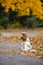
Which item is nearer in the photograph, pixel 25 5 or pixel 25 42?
pixel 25 5

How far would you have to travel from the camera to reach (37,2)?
219 inches

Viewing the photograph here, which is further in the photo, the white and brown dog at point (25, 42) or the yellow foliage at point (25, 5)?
the white and brown dog at point (25, 42)

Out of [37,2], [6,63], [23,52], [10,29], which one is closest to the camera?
[37,2]

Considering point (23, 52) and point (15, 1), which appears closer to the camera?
point (15, 1)

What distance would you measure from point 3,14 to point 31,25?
2.41m

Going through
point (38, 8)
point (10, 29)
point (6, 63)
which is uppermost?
point (10, 29)

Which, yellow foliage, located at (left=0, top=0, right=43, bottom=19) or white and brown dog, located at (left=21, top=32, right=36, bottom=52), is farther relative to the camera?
white and brown dog, located at (left=21, top=32, right=36, bottom=52)

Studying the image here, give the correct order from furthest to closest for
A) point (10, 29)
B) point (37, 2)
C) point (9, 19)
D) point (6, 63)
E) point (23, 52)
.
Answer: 1. point (9, 19)
2. point (10, 29)
3. point (23, 52)
4. point (6, 63)
5. point (37, 2)

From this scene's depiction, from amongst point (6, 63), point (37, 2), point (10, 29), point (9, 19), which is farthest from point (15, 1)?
point (9, 19)

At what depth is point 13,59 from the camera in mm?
10172

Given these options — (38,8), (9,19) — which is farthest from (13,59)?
(9,19)

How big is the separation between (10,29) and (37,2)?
17906mm

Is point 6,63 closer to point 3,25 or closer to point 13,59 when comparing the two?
point 13,59

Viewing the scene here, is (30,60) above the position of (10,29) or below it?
below
